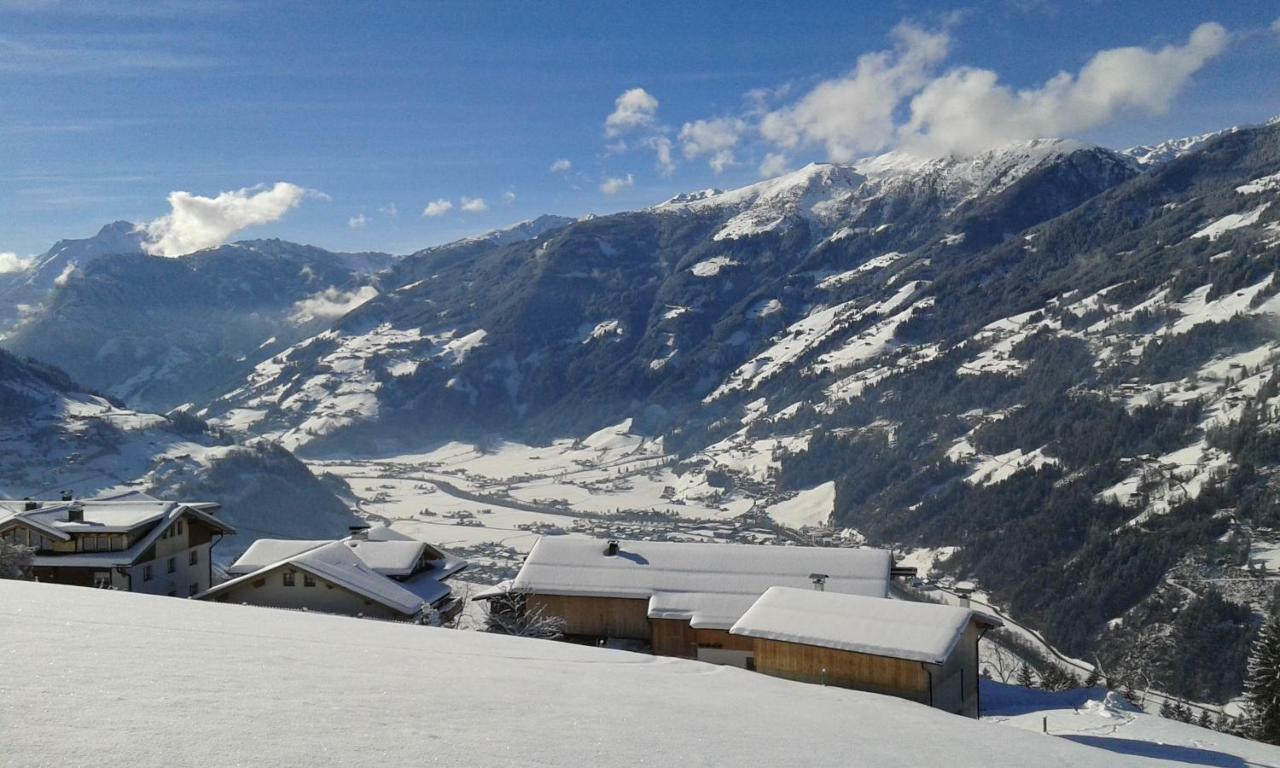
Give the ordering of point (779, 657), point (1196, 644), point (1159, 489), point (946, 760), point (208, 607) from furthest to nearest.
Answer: point (1159, 489), point (1196, 644), point (779, 657), point (208, 607), point (946, 760)

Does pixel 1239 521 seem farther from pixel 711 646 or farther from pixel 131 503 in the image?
pixel 131 503

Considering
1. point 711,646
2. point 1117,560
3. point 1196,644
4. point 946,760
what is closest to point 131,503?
point 711,646

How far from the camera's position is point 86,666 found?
15.1 m

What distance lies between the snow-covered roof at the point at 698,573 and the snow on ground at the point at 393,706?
Answer: 17703mm

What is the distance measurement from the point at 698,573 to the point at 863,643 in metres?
17.6

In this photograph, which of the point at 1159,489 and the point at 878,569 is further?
the point at 1159,489

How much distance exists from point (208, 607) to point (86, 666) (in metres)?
13.2

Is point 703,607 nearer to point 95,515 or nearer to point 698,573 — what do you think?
point 698,573

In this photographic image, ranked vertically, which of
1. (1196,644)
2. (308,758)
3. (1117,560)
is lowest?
(1196,644)

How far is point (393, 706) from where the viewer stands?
15.5m

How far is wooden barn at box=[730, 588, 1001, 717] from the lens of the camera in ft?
96.7

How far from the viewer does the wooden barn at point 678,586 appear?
43.8 metres

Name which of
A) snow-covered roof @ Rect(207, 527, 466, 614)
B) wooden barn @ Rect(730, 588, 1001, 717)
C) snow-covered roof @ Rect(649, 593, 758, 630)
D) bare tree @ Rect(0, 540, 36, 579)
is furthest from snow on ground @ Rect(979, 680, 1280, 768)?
bare tree @ Rect(0, 540, 36, 579)

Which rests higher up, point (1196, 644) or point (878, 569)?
point (878, 569)
